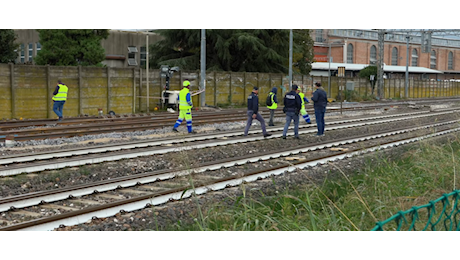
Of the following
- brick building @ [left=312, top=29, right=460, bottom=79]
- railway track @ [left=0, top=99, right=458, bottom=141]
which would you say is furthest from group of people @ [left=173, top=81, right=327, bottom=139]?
brick building @ [left=312, top=29, right=460, bottom=79]

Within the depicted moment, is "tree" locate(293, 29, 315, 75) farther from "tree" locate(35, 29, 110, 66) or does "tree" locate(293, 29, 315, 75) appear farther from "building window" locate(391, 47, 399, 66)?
"building window" locate(391, 47, 399, 66)

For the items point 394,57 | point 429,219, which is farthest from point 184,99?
point 394,57

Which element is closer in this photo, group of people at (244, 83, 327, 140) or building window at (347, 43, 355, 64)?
group of people at (244, 83, 327, 140)

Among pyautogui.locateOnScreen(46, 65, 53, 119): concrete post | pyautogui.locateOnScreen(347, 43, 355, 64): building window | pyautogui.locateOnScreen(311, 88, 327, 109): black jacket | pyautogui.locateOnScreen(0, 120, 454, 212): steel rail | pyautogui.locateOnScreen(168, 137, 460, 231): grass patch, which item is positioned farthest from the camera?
pyautogui.locateOnScreen(347, 43, 355, 64): building window

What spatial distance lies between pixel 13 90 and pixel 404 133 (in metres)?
17.0

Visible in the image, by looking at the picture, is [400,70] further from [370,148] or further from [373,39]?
[370,148]

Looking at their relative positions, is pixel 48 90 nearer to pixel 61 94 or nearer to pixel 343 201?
pixel 61 94

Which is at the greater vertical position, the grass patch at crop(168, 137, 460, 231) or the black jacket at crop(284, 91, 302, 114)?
the black jacket at crop(284, 91, 302, 114)

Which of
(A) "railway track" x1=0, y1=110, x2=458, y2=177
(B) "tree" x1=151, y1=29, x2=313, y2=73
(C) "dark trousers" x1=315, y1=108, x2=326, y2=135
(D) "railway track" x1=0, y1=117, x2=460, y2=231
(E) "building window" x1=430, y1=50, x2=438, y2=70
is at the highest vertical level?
(E) "building window" x1=430, y1=50, x2=438, y2=70

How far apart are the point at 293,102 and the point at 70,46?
82.4 feet

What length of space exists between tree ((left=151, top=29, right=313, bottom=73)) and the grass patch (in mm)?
32768

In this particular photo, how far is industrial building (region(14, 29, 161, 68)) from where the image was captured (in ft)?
177

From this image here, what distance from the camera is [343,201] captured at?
27.0ft
